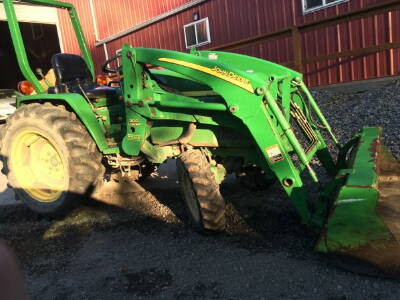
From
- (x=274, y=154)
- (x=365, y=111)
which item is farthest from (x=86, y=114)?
(x=365, y=111)

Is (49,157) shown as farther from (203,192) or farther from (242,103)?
(242,103)

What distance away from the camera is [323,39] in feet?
28.1

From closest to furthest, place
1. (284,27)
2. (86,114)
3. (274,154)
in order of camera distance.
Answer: (274,154)
(86,114)
(284,27)

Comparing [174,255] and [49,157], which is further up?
[49,157]

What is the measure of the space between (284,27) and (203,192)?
747 centimetres

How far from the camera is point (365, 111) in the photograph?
244 inches

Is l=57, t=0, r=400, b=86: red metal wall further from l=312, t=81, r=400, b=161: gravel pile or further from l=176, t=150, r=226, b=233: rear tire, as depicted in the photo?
l=176, t=150, r=226, b=233: rear tire

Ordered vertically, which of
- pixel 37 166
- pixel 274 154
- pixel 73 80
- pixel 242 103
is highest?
pixel 73 80

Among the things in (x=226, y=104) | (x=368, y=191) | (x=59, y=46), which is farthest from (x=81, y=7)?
(x=368, y=191)

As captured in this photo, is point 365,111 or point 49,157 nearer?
point 49,157

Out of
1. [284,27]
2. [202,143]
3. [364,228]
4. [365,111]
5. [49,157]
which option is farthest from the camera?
[284,27]

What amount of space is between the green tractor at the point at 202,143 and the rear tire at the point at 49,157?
1 centimetres

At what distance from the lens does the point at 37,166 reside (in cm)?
423

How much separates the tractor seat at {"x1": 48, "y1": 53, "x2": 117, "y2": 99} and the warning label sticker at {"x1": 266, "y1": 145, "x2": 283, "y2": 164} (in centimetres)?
215
